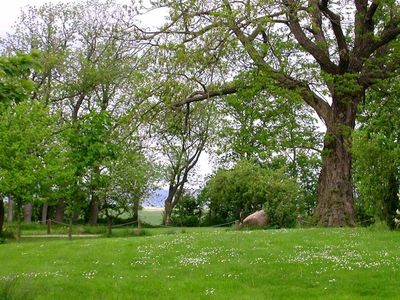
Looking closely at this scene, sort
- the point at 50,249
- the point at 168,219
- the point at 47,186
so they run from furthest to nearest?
the point at 168,219 < the point at 47,186 < the point at 50,249

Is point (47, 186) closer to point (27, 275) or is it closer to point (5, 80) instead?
point (27, 275)

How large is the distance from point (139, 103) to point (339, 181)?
8.45 m

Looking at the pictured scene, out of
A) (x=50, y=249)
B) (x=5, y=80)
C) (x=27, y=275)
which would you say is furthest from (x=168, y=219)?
(x=5, y=80)

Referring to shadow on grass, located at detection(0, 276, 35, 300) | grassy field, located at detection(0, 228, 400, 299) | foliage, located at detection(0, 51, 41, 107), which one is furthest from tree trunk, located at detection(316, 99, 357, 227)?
foliage, located at detection(0, 51, 41, 107)

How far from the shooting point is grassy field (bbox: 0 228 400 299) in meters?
9.86

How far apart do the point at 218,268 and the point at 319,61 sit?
12279 millimetres

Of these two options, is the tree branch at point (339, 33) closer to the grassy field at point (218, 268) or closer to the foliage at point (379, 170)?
the foliage at point (379, 170)

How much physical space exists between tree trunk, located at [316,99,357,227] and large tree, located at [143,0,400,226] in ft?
0.13

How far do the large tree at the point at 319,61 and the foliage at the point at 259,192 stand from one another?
843 centimetres

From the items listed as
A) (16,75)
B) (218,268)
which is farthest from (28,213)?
(16,75)

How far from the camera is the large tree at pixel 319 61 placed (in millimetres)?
19000

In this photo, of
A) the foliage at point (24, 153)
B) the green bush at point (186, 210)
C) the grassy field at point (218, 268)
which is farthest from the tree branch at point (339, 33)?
the green bush at point (186, 210)

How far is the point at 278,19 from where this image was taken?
20828mm

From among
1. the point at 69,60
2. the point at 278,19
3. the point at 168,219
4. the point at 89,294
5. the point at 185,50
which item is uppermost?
the point at 69,60
